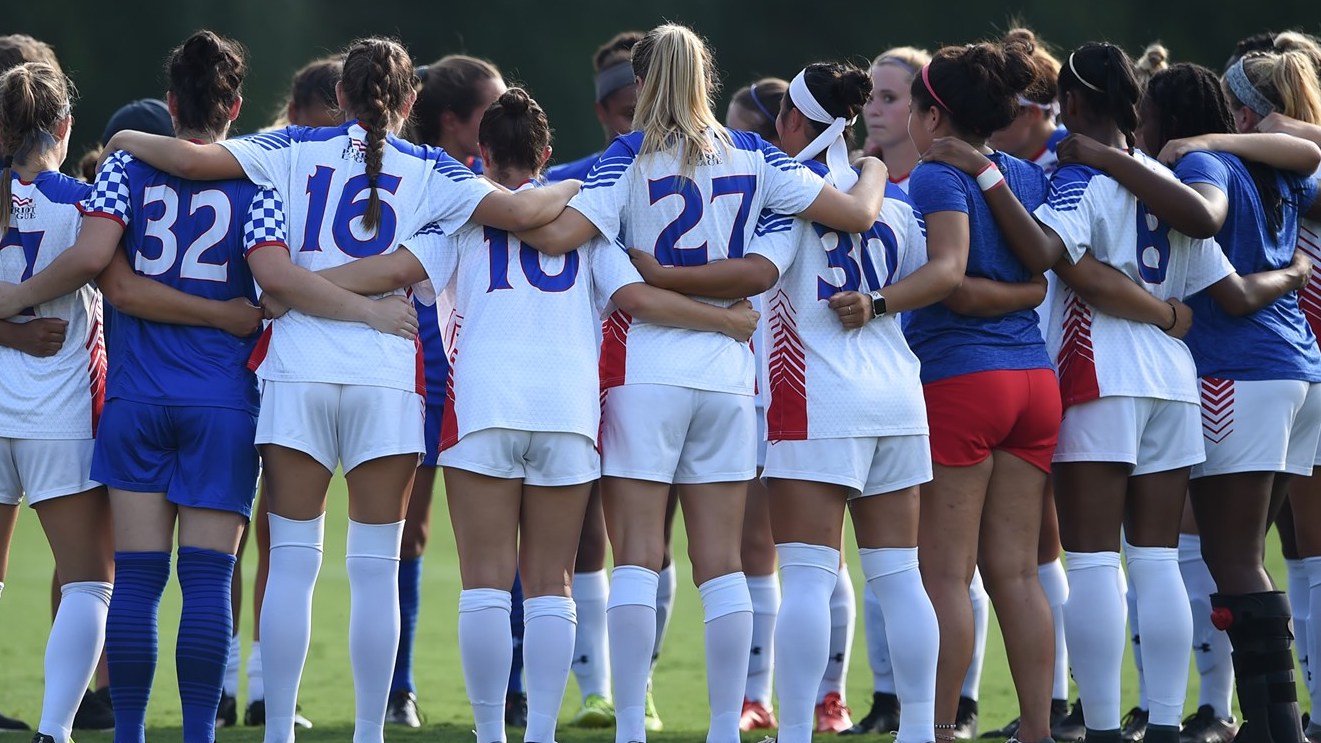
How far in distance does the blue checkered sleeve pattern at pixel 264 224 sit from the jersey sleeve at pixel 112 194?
0.31 metres

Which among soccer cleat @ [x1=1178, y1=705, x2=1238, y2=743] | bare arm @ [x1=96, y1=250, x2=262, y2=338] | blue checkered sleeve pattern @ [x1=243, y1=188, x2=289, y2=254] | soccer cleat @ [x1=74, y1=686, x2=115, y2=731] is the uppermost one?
blue checkered sleeve pattern @ [x1=243, y1=188, x2=289, y2=254]

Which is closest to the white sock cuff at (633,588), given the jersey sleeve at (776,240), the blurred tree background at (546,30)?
the jersey sleeve at (776,240)

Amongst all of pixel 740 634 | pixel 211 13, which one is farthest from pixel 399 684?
pixel 211 13

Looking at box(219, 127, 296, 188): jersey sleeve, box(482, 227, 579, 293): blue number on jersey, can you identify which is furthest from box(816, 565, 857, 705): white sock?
box(219, 127, 296, 188): jersey sleeve

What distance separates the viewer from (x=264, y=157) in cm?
399

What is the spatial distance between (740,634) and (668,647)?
3.71m

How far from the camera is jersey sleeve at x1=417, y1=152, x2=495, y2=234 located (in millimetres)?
3967

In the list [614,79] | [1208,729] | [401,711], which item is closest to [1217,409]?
[1208,729]

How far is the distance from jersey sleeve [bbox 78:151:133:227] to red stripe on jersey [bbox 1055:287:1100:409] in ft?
8.04

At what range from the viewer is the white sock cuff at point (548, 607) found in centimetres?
388

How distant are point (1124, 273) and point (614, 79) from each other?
2104 millimetres

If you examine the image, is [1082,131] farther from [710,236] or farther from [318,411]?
[318,411]

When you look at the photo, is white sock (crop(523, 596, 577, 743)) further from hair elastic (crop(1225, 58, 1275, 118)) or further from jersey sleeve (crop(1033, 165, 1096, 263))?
hair elastic (crop(1225, 58, 1275, 118))

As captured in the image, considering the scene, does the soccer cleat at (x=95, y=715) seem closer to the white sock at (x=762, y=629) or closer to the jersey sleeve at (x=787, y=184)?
the white sock at (x=762, y=629)
